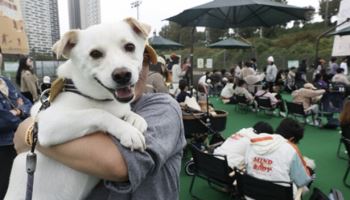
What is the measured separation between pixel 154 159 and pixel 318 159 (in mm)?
4982

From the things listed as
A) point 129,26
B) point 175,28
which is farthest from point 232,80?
point 175,28

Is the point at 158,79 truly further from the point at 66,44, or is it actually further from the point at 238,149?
the point at 66,44

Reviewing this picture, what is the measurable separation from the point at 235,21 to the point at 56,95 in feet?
23.3

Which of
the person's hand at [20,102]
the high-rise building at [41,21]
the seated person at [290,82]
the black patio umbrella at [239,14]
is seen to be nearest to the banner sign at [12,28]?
the high-rise building at [41,21]

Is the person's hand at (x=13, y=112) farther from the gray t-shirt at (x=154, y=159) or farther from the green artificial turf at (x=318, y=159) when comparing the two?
the green artificial turf at (x=318, y=159)

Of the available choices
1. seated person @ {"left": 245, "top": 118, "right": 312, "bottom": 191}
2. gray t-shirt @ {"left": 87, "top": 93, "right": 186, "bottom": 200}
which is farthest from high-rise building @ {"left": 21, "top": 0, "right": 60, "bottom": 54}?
gray t-shirt @ {"left": 87, "top": 93, "right": 186, "bottom": 200}

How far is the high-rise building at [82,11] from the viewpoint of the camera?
260cm

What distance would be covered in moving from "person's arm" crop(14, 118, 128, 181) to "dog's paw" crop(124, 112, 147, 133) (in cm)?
13

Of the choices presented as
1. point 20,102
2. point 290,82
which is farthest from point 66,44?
point 290,82

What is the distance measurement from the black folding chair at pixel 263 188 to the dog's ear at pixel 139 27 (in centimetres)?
210

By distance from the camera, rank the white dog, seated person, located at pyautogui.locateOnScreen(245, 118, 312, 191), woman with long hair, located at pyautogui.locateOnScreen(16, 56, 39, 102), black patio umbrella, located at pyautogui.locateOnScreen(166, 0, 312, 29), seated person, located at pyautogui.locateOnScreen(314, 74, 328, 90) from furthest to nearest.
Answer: seated person, located at pyautogui.locateOnScreen(314, 74, 328, 90) → woman with long hair, located at pyautogui.locateOnScreen(16, 56, 39, 102) → black patio umbrella, located at pyautogui.locateOnScreen(166, 0, 312, 29) → seated person, located at pyautogui.locateOnScreen(245, 118, 312, 191) → the white dog

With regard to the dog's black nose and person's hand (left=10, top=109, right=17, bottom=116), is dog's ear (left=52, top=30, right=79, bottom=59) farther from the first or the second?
person's hand (left=10, top=109, right=17, bottom=116)

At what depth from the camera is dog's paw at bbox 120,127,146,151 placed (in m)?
1.07

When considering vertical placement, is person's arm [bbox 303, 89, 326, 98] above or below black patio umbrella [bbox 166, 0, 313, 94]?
below
